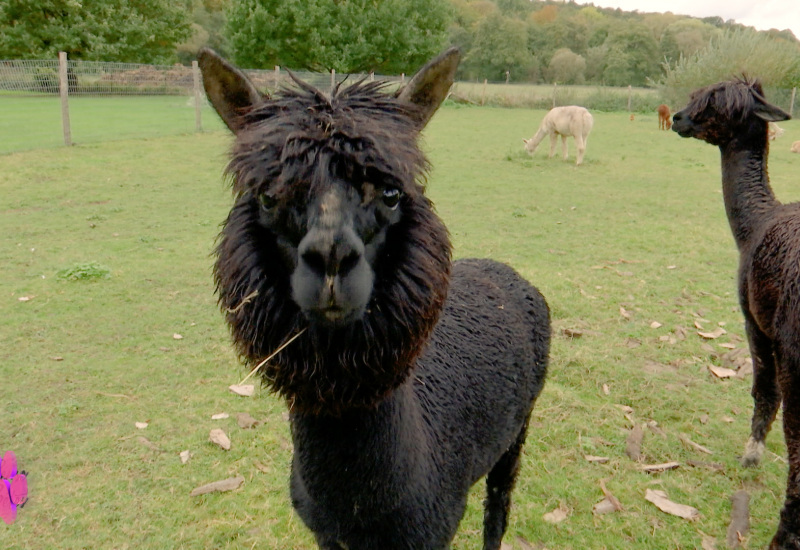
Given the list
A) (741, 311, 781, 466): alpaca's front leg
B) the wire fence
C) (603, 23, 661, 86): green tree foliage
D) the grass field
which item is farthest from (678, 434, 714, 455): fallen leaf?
(603, 23, 661, 86): green tree foliage

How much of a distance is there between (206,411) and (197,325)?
4.50 ft

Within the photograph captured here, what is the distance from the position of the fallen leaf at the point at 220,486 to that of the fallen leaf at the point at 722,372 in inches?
149

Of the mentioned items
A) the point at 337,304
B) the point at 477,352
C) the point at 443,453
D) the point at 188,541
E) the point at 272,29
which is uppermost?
the point at 272,29

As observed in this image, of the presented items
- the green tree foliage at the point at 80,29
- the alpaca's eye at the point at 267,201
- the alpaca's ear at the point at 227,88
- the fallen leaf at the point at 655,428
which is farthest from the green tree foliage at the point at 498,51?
the alpaca's eye at the point at 267,201

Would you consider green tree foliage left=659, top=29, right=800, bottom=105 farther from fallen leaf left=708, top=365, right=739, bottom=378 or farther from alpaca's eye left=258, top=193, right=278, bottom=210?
alpaca's eye left=258, top=193, right=278, bottom=210

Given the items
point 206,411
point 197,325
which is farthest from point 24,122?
point 206,411

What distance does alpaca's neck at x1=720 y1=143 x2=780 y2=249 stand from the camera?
3658 mm

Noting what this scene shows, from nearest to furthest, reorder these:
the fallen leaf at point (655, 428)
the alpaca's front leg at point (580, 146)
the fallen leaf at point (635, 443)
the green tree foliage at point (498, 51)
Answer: the fallen leaf at point (635, 443)
the fallen leaf at point (655, 428)
the alpaca's front leg at point (580, 146)
the green tree foliage at point (498, 51)

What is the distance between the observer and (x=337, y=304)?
1258 mm

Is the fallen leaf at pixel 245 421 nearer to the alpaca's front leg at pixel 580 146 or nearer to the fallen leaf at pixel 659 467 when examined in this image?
the fallen leaf at pixel 659 467

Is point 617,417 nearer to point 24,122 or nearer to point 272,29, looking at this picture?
point 24,122

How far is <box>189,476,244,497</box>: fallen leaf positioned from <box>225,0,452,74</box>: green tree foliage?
3511 centimetres

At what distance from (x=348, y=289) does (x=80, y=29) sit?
1523 inches

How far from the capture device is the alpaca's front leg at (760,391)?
3406mm
